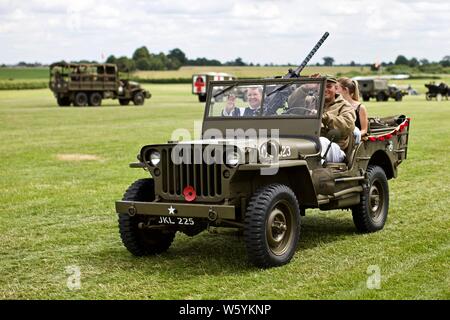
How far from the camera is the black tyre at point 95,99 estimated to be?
44344mm

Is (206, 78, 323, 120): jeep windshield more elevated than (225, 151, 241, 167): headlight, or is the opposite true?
(206, 78, 323, 120): jeep windshield

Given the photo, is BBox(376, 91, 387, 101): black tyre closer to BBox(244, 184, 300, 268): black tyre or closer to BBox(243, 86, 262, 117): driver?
BBox(243, 86, 262, 117): driver

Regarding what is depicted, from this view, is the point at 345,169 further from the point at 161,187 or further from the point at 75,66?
the point at 75,66

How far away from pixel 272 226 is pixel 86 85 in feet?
125

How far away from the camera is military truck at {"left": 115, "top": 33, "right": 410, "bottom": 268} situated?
6.74m

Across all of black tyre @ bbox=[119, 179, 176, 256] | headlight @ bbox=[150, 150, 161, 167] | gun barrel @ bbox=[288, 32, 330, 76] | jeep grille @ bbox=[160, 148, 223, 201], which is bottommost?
black tyre @ bbox=[119, 179, 176, 256]

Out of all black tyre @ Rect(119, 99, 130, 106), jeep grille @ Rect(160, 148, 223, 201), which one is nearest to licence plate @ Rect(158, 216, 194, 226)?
jeep grille @ Rect(160, 148, 223, 201)

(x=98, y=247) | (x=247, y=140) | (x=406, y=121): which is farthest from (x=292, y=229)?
(x=406, y=121)

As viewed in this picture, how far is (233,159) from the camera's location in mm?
6703

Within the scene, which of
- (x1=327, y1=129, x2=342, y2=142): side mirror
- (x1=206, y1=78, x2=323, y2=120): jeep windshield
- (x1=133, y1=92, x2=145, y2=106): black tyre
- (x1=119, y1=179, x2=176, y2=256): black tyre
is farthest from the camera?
(x1=133, y1=92, x2=145, y2=106): black tyre

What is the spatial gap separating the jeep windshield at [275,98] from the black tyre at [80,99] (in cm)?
3639

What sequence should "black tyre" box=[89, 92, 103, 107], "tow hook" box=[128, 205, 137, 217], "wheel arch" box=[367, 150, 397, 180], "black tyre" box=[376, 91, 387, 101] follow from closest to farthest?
"tow hook" box=[128, 205, 137, 217] → "wheel arch" box=[367, 150, 397, 180] → "black tyre" box=[89, 92, 103, 107] → "black tyre" box=[376, 91, 387, 101]

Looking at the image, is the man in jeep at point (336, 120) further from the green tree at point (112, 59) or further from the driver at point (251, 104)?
the green tree at point (112, 59)

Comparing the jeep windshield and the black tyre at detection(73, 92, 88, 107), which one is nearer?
the jeep windshield
